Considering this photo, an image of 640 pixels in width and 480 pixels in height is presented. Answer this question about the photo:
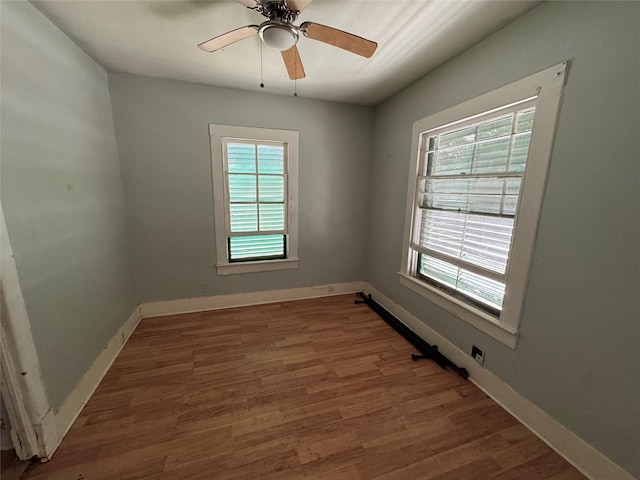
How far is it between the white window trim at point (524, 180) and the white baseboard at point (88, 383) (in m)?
2.66

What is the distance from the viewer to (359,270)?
340 cm

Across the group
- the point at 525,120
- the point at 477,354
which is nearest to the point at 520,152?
the point at 525,120

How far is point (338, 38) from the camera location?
135 cm

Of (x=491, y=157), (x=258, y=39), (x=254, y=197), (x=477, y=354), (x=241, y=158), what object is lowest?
(x=477, y=354)

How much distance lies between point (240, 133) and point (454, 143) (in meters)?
2.08

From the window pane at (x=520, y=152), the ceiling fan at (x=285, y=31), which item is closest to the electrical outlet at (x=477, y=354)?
the window pane at (x=520, y=152)

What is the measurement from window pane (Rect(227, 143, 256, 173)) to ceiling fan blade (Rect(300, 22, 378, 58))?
1529 mm

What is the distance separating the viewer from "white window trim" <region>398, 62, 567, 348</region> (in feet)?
4.33

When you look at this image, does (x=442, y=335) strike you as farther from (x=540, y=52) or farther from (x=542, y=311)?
(x=540, y=52)

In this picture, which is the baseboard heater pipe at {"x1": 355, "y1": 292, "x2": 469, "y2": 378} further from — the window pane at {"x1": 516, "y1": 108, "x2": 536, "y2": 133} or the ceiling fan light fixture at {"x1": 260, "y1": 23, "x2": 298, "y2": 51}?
the ceiling fan light fixture at {"x1": 260, "y1": 23, "x2": 298, "y2": 51}

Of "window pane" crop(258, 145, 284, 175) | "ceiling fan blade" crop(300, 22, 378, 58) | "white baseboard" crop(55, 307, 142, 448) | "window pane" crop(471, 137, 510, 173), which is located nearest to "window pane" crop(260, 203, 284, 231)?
"window pane" crop(258, 145, 284, 175)

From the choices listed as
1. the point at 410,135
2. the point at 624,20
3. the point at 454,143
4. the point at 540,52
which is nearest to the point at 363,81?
the point at 410,135

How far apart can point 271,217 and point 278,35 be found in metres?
1.85

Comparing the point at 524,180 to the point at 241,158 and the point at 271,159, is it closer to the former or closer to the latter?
the point at 271,159
